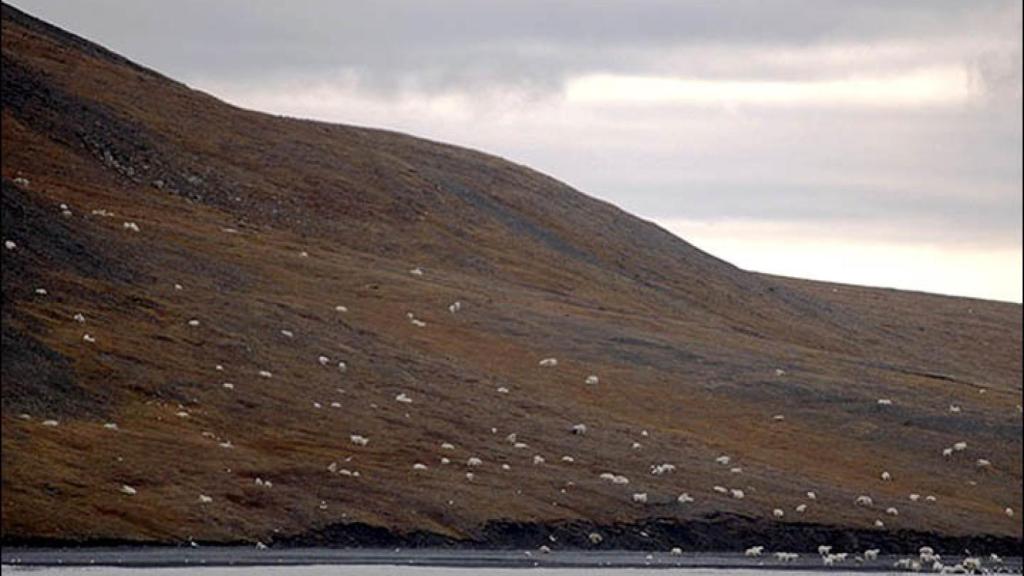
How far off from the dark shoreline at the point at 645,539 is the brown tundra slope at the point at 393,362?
205 millimetres

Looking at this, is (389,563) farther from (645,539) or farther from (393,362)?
(393,362)

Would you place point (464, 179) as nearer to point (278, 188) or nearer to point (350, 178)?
point (350, 178)

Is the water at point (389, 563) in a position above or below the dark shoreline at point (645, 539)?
below

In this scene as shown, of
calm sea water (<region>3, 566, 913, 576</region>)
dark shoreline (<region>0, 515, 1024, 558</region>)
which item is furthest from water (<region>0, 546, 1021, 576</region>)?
dark shoreline (<region>0, 515, 1024, 558</region>)

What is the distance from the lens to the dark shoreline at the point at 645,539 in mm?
78938

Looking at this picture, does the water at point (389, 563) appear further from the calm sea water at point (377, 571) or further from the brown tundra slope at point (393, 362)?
the brown tundra slope at point (393, 362)

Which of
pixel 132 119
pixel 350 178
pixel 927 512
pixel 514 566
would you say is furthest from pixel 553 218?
pixel 514 566

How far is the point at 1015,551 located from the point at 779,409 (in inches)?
925

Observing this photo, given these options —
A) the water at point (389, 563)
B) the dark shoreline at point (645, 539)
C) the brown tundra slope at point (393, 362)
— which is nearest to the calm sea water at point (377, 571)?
the water at point (389, 563)

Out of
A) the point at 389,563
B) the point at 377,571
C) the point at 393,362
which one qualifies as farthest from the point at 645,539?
the point at 393,362

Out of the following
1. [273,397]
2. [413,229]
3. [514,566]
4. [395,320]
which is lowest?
[514,566]

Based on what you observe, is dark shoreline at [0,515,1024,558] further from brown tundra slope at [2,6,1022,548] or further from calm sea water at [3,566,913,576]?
calm sea water at [3,566,913,576]

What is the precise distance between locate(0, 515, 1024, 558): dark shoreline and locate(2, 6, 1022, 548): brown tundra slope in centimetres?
21

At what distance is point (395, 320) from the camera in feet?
397
